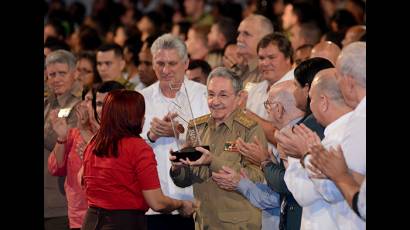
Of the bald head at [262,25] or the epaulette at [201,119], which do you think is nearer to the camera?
the epaulette at [201,119]

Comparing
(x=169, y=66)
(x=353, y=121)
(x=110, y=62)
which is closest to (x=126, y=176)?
(x=353, y=121)

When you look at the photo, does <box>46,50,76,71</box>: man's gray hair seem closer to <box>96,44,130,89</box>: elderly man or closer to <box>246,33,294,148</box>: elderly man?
<box>96,44,130,89</box>: elderly man

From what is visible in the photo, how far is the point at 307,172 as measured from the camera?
24.5 ft

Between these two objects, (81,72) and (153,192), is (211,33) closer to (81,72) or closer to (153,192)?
(81,72)

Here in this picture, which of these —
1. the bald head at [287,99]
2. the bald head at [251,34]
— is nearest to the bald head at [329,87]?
the bald head at [287,99]

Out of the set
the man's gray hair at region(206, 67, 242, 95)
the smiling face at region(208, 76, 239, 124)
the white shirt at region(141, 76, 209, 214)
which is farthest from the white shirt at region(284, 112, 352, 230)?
the white shirt at region(141, 76, 209, 214)

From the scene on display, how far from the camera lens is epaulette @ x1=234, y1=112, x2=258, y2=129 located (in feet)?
28.2

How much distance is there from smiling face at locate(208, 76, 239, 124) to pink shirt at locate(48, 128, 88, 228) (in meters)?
1.09

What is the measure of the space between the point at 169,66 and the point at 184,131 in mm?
1372

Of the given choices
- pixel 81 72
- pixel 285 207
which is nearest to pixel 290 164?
pixel 285 207

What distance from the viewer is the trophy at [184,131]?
8250 millimetres

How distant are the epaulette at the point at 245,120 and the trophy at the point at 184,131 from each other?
11.9 inches

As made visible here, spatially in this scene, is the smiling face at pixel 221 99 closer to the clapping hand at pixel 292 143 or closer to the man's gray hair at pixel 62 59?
the clapping hand at pixel 292 143

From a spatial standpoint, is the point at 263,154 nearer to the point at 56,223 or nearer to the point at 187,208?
the point at 187,208
